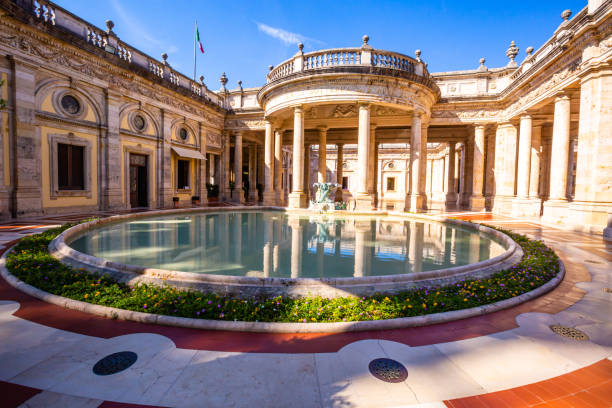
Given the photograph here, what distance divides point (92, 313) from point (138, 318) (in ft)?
2.81

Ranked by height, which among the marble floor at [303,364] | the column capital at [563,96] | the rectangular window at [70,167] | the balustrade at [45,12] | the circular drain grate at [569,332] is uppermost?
the balustrade at [45,12]

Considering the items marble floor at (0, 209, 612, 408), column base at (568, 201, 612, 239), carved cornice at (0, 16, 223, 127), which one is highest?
carved cornice at (0, 16, 223, 127)

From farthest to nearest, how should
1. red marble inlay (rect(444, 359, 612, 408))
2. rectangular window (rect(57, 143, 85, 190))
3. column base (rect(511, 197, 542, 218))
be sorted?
column base (rect(511, 197, 542, 218)) < rectangular window (rect(57, 143, 85, 190)) < red marble inlay (rect(444, 359, 612, 408))

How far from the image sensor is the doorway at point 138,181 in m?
19.2

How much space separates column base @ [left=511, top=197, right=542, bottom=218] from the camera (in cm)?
1795

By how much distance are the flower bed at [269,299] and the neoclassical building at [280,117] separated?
414 inches

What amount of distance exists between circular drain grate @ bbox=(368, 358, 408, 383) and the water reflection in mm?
2746

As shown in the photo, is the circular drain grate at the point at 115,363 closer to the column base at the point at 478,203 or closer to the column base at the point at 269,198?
the column base at the point at 269,198

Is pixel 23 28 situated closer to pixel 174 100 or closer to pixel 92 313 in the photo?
pixel 174 100

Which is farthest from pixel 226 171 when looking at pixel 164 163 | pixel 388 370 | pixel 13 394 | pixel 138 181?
pixel 388 370

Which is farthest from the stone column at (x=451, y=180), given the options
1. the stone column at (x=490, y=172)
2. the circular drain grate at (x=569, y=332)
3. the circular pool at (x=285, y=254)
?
the circular drain grate at (x=569, y=332)

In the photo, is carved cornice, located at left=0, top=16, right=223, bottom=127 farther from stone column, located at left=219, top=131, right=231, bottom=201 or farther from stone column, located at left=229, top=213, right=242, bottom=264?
stone column, located at left=229, top=213, right=242, bottom=264

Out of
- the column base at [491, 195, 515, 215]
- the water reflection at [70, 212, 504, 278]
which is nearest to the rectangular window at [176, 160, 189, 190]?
the water reflection at [70, 212, 504, 278]

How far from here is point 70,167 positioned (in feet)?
50.2
